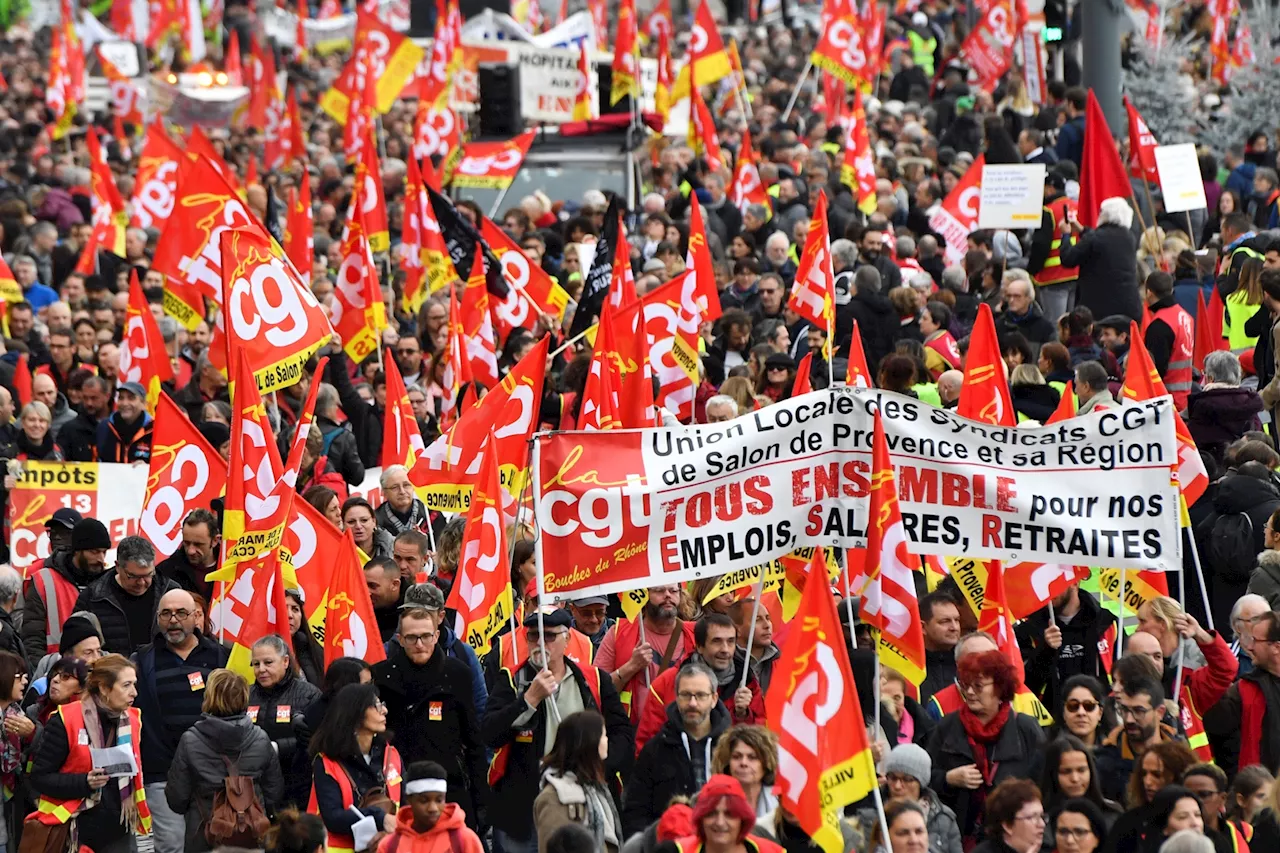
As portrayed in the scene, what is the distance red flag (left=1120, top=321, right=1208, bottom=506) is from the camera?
11578 millimetres

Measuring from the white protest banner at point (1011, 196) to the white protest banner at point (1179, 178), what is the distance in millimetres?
985

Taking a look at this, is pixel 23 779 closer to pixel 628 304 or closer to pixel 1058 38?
pixel 628 304

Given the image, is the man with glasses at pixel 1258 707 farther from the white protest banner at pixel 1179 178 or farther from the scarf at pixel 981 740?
the white protest banner at pixel 1179 178

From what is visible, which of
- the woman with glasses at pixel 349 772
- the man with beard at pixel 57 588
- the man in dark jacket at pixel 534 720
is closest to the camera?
the woman with glasses at pixel 349 772

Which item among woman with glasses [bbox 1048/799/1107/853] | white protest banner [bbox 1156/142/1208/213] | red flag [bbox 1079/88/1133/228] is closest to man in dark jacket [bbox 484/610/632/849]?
woman with glasses [bbox 1048/799/1107/853]

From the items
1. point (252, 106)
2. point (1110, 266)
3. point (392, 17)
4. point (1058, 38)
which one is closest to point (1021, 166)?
point (1110, 266)

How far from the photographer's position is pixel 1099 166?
60.5ft

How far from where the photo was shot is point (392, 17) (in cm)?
4931

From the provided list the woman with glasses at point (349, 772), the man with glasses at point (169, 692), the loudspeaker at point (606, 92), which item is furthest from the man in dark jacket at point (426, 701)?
the loudspeaker at point (606, 92)

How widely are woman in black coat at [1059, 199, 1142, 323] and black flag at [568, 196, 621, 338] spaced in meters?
3.22

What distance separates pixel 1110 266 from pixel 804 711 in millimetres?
9088

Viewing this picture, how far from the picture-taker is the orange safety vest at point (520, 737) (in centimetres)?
1002

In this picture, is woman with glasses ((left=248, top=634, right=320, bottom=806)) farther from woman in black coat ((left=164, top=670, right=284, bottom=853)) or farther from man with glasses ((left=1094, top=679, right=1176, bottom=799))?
man with glasses ((left=1094, top=679, right=1176, bottom=799))

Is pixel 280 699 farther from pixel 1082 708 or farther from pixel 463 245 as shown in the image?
pixel 463 245
